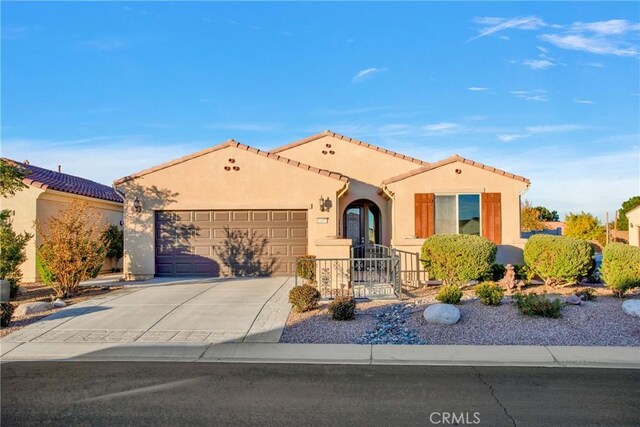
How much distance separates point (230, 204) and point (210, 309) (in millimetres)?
5501

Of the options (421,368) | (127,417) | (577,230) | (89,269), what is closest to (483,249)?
(421,368)

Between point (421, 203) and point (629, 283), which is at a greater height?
point (421, 203)

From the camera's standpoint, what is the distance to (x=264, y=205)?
1516 centimetres

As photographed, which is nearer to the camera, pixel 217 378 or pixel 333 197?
pixel 217 378

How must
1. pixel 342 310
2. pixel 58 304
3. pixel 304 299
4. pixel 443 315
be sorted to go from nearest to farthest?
pixel 443 315 < pixel 342 310 < pixel 304 299 < pixel 58 304

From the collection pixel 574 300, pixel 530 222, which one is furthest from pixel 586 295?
pixel 530 222

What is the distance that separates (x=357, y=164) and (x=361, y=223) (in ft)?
8.86

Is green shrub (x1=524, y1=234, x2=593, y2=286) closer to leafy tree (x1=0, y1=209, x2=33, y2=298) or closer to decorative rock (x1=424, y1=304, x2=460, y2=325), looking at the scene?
decorative rock (x1=424, y1=304, x2=460, y2=325)

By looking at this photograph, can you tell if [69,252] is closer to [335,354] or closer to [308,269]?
[308,269]

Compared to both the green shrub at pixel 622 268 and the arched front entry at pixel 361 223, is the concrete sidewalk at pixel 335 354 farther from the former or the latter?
the arched front entry at pixel 361 223

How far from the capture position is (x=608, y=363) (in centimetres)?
695

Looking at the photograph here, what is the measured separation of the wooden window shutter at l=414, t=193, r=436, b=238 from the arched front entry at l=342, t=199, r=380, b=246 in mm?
4290

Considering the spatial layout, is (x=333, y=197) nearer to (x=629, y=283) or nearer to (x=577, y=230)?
(x=629, y=283)

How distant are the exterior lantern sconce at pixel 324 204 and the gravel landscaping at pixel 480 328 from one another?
17.9ft
